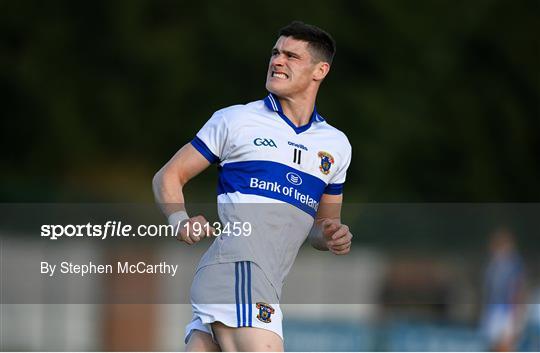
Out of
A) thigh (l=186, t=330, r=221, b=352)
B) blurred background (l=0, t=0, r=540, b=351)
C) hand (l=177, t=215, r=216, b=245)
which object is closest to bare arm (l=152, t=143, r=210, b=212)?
hand (l=177, t=215, r=216, b=245)

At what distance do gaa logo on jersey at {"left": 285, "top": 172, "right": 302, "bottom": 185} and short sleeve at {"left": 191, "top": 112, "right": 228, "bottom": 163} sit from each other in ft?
1.09

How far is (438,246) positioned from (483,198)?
3.00 meters

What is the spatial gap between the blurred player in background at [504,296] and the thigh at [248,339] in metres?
10.1

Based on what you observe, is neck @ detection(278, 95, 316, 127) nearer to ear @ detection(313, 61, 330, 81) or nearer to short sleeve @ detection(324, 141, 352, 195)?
ear @ detection(313, 61, 330, 81)

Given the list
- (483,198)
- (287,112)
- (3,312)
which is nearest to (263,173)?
(287,112)

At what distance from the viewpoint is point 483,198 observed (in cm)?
2048

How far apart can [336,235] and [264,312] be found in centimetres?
54

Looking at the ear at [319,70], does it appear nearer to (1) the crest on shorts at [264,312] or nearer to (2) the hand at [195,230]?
(2) the hand at [195,230]

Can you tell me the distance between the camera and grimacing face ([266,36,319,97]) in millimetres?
6617

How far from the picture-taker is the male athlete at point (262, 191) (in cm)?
627

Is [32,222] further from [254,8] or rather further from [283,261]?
[283,261]

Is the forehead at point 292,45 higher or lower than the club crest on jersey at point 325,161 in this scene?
higher

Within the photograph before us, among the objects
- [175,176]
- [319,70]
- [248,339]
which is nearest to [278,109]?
[319,70]

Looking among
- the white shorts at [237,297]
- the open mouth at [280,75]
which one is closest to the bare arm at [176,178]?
the white shorts at [237,297]
